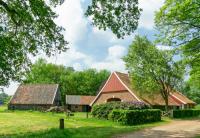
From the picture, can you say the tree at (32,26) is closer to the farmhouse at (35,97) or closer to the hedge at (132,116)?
the hedge at (132,116)

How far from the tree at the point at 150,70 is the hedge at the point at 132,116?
15.1m

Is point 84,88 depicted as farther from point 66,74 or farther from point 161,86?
point 161,86

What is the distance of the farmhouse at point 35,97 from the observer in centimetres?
7793

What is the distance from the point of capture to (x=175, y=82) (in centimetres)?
5706

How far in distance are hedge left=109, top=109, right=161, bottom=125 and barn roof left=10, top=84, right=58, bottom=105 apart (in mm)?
40737

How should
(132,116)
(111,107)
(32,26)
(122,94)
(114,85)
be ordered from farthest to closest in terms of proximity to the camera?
(114,85) → (122,94) → (111,107) → (132,116) → (32,26)

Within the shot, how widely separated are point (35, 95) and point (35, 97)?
0.65m

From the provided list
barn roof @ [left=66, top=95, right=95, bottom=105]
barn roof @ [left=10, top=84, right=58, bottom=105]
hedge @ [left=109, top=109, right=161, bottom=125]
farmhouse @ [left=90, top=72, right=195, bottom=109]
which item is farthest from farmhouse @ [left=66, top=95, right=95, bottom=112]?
hedge @ [left=109, top=109, right=161, bottom=125]

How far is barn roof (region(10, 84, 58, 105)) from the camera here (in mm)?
78250

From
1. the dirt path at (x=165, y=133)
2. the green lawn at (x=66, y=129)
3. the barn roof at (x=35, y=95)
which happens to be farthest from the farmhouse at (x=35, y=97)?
the dirt path at (x=165, y=133)

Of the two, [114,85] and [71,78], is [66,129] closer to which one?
[114,85]

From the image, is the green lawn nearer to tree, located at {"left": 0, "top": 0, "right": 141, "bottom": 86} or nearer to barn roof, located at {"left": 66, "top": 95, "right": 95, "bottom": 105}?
tree, located at {"left": 0, "top": 0, "right": 141, "bottom": 86}

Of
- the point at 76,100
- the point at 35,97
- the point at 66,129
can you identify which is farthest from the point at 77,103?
the point at 66,129

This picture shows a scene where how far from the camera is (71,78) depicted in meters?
107
